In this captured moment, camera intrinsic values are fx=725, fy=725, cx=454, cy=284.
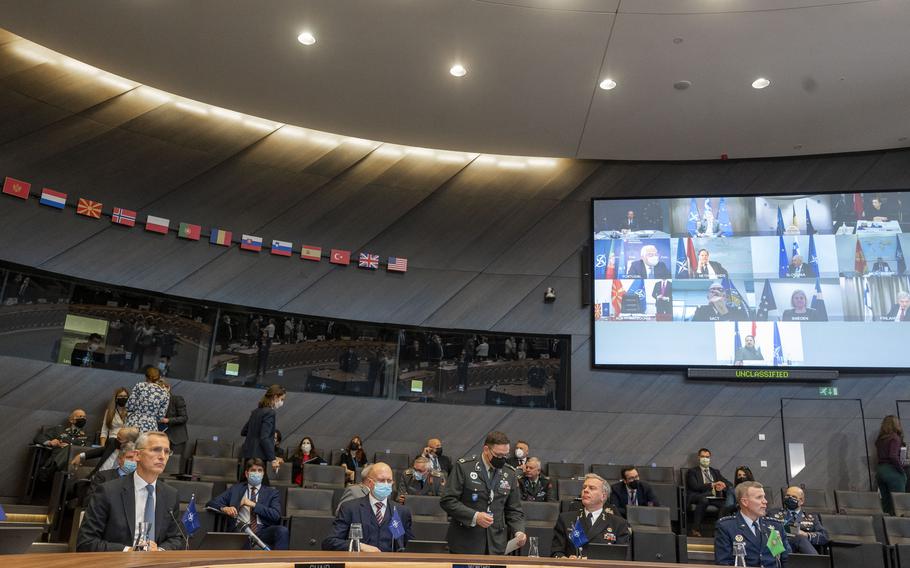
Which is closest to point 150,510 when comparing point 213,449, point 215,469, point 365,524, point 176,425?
point 365,524

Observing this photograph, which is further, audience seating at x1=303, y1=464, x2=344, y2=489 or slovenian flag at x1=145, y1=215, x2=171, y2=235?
slovenian flag at x1=145, y1=215, x2=171, y2=235

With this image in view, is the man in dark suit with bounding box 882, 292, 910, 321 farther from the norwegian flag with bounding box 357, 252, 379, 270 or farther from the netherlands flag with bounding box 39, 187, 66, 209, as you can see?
the netherlands flag with bounding box 39, 187, 66, 209

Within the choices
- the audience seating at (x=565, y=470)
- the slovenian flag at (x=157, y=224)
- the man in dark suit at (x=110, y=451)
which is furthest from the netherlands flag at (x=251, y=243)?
the audience seating at (x=565, y=470)

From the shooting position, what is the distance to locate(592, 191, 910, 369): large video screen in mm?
10875

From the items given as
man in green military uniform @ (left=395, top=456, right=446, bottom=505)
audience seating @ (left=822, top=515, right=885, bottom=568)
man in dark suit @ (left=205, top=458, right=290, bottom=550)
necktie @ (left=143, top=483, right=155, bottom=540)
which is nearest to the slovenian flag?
man in green military uniform @ (left=395, top=456, right=446, bottom=505)

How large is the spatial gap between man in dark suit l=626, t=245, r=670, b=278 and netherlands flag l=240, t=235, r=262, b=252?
19.3 feet

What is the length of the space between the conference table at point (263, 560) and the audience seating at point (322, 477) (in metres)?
5.07

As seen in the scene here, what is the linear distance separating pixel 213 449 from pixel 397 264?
410cm

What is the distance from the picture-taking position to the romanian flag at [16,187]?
373 inches

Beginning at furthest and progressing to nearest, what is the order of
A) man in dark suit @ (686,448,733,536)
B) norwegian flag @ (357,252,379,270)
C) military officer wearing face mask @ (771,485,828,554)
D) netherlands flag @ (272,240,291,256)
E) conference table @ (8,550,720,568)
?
1. norwegian flag @ (357,252,379,270)
2. netherlands flag @ (272,240,291,256)
3. man in dark suit @ (686,448,733,536)
4. military officer wearing face mask @ (771,485,828,554)
5. conference table @ (8,550,720,568)

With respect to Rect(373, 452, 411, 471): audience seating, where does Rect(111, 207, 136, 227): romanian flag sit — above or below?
above

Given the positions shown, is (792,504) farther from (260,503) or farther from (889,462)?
(260,503)

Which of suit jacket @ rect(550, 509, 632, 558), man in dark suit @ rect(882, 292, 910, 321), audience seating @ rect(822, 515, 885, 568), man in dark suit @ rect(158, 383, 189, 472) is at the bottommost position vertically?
audience seating @ rect(822, 515, 885, 568)

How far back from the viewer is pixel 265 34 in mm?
9281
